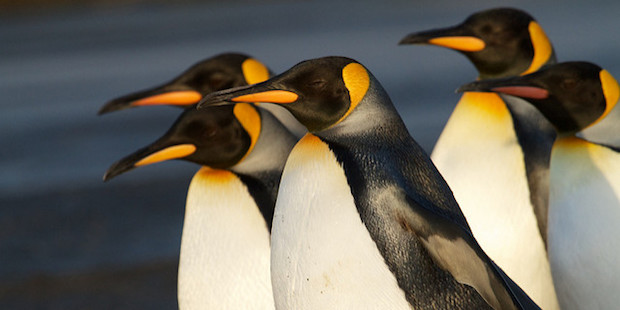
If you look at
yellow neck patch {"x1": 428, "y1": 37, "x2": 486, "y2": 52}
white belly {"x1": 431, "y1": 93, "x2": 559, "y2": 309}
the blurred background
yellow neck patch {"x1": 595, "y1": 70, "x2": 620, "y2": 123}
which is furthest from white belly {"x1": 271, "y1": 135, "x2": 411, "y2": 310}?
the blurred background

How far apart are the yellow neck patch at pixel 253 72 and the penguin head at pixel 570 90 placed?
1.32 meters

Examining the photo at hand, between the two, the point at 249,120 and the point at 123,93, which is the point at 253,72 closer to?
the point at 249,120

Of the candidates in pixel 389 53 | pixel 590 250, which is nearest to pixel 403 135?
pixel 590 250

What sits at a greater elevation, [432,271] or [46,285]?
[432,271]

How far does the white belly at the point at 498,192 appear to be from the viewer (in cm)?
420

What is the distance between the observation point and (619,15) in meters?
19.2

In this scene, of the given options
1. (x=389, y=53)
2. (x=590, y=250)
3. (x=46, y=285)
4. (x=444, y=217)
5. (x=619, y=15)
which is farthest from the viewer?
(x=619, y=15)

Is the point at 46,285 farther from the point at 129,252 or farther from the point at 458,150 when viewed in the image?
the point at 458,150

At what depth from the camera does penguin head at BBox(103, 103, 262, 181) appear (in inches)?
143

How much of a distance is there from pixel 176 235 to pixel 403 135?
421 cm

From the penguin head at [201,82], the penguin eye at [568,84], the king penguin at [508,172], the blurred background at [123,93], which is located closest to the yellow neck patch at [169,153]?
the penguin head at [201,82]

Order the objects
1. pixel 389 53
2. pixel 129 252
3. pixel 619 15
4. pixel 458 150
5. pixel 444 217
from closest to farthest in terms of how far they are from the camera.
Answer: pixel 444 217, pixel 458 150, pixel 129 252, pixel 389 53, pixel 619 15

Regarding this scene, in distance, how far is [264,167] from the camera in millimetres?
3676

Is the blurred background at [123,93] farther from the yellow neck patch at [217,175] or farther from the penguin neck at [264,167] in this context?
the penguin neck at [264,167]
